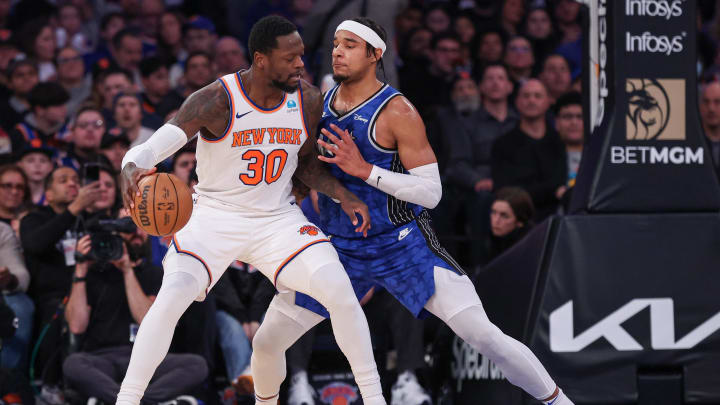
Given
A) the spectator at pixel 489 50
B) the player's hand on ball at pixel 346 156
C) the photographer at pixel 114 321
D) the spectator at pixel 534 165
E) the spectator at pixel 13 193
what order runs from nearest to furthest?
the player's hand on ball at pixel 346 156
the photographer at pixel 114 321
the spectator at pixel 13 193
the spectator at pixel 534 165
the spectator at pixel 489 50

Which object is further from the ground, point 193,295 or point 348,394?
point 193,295

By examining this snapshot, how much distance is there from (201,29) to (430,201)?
6183 millimetres

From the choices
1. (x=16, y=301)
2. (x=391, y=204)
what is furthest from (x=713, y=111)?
(x=16, y=301)

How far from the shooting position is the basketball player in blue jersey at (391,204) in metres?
5.34

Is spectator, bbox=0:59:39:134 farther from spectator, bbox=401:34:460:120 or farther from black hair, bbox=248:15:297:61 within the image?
black hair, bbox=248:15:297:61

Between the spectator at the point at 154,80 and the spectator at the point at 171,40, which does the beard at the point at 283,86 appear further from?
the spectator at the point at 171,40

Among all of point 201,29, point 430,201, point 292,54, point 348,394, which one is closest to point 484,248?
point 348,394

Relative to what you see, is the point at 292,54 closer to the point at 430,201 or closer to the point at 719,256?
the point at 430,201

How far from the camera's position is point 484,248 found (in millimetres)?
8312

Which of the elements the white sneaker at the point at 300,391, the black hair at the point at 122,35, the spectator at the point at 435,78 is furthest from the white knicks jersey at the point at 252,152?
the black hair at the point at 122,35

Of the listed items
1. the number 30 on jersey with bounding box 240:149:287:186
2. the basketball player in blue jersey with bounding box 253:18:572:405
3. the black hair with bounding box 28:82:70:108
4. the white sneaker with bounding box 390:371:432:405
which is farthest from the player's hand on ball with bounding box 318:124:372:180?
the black hair with bounding box 28:82:70:108

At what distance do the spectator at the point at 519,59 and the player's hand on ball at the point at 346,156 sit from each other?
5.79 m

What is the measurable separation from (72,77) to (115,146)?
1975 millimetres

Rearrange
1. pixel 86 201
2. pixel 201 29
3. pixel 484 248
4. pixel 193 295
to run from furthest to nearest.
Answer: pixel 201 29 < pixel 484 248 < pixel 86 201 < pixel 193 295
